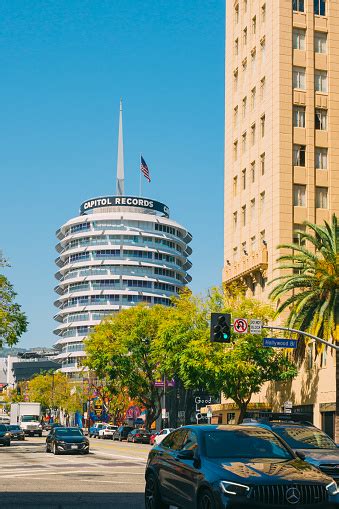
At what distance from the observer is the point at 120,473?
27984 millimetres

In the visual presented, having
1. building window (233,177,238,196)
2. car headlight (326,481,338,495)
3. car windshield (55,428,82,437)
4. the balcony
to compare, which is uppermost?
building window (233,177,238,196)

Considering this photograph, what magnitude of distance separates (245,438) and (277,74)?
57.9 meters

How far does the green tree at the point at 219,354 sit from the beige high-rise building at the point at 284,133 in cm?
351

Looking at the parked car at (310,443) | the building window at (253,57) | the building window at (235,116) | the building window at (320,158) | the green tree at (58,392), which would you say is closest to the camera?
the parked car at (310,443)

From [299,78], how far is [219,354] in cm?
2503

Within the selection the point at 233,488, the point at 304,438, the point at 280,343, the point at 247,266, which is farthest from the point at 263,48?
the point at 233,488

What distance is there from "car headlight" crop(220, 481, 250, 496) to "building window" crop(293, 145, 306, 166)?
5730 centimetres

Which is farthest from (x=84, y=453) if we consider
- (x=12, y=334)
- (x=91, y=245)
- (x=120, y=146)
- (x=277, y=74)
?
(x=120, y=146)

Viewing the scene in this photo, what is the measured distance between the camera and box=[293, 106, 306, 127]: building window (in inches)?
2692

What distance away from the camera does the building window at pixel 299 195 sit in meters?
66.7

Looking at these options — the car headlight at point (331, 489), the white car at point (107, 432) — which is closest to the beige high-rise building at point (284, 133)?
the white car at point (107, 432)

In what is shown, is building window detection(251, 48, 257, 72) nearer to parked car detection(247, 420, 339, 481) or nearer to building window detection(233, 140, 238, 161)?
building window detection(233, 140, 238, 161)

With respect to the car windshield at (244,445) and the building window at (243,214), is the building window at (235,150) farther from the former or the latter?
the car windshield at (244,445)

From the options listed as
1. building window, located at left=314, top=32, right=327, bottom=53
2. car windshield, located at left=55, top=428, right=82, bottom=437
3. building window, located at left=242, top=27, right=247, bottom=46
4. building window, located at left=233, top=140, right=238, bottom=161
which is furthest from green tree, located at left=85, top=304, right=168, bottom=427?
car windshield, located at left=55, top=428, right=82, bottom=437
